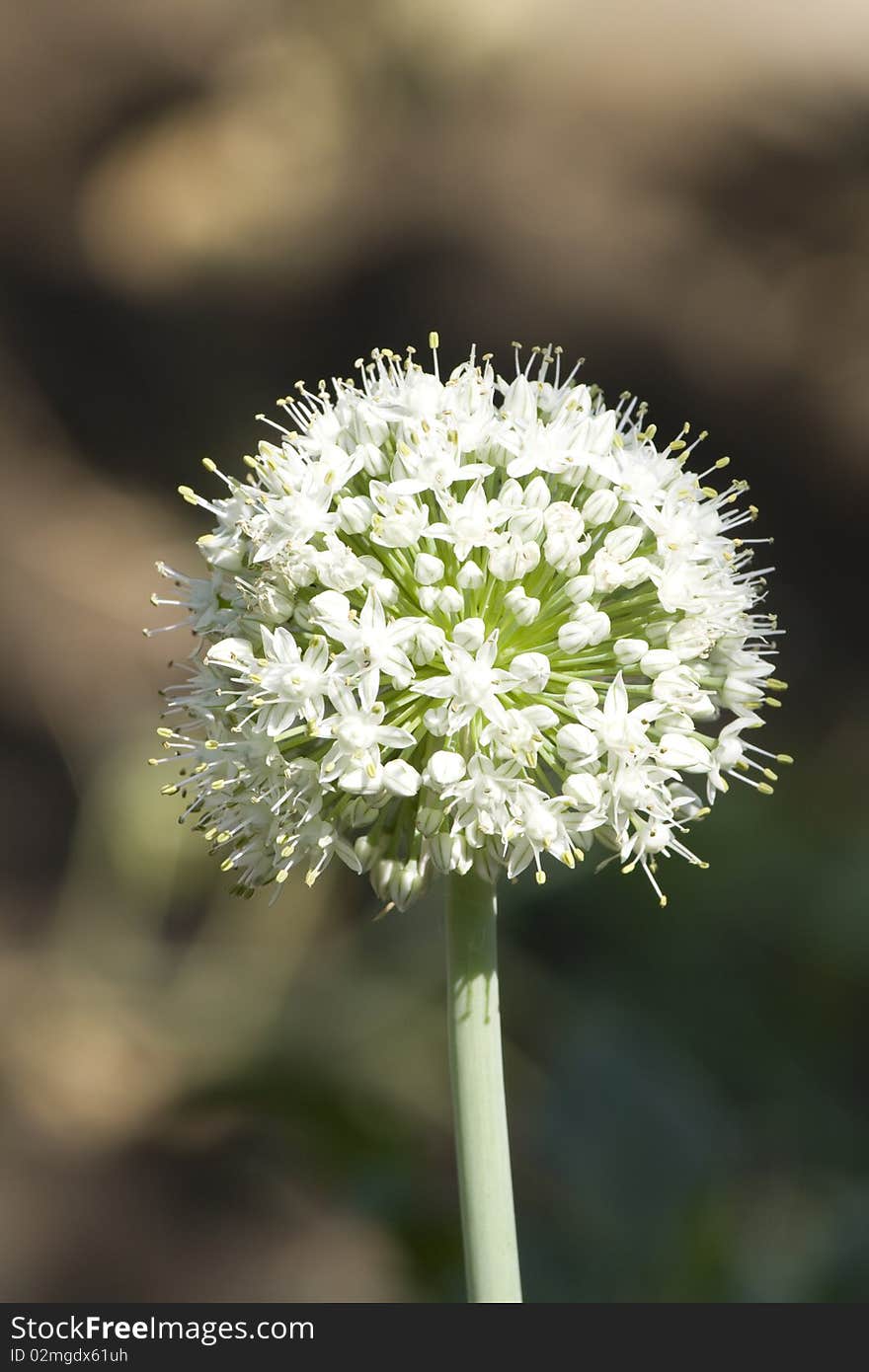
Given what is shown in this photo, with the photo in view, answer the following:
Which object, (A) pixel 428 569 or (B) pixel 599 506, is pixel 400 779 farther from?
(B) pixel 599 506

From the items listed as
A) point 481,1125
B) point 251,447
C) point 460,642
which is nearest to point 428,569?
point 460,642

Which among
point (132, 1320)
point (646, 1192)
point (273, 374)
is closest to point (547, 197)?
point (273, 374)

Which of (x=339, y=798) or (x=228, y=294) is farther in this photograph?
(x=228, y=294)

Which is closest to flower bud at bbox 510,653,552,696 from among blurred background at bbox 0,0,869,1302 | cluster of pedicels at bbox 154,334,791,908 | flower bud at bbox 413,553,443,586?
cluster of pedicels at bbox 154,334,791,908

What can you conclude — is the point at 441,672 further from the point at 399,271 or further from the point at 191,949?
the point at 399,271

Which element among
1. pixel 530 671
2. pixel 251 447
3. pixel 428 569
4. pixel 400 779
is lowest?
pixel 400 779

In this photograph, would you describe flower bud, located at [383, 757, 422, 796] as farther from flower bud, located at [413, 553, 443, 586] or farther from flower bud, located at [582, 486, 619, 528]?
flower bud, located at [582, 486, 619, 528]
